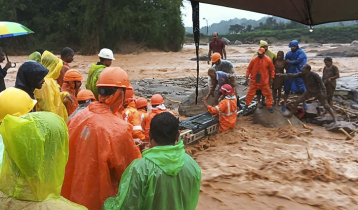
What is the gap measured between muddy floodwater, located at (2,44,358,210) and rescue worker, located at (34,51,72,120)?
2.22 metres

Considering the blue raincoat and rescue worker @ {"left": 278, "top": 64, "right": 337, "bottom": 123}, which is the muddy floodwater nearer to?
rescue worker @ {"left": 278, "top": 64, "right": 337, "bottom": 123}

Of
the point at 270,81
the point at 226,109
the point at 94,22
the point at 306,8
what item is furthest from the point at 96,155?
the point at 94,22

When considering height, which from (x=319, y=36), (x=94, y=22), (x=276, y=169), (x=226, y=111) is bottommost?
(x=276, y=169)

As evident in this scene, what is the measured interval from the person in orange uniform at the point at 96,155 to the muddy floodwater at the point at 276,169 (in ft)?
6.31

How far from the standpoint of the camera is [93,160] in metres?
2.18

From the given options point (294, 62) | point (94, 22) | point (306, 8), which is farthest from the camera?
point (94, 22)

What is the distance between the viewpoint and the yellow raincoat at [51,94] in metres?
4.19

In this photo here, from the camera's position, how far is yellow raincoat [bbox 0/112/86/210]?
1489 millimetres

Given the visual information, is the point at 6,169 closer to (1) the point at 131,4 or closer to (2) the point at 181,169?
(2) the point at 181,169

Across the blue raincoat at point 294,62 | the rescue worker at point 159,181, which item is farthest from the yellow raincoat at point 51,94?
the blue raincoat at point 294,62

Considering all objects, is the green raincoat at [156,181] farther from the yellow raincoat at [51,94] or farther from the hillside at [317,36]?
the hillside at [317,36]

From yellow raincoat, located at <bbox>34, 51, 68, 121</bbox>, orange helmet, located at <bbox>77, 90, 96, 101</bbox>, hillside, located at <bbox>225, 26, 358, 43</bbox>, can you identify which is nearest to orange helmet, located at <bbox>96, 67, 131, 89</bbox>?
yellow raincoat, located at <bbox>34, 51, 68, 121</bbox>

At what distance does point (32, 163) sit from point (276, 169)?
4.26 metres

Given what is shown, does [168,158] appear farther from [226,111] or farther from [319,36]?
[319,36]
